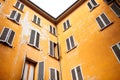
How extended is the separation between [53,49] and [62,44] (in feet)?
3.55

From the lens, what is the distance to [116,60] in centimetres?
819

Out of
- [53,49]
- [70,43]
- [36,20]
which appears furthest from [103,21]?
[36,20]

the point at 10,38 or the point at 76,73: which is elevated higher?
the point at 10,38

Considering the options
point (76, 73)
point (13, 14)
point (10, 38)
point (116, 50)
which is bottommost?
point (76, 73)

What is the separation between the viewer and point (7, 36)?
31.9 ft

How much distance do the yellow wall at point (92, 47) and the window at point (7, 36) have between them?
4339 mm

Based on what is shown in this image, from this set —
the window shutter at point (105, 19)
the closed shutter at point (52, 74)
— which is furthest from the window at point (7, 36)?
the window shutter at point (105, 19)

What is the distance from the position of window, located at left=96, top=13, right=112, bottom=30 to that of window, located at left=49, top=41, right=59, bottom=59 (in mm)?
4326

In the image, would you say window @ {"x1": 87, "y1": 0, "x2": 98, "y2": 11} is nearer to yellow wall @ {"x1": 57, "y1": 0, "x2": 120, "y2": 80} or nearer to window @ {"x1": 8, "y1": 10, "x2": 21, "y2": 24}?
yellow wall @ {"x1": 57, "y1": 0, "x2": 120, "y2": 80}

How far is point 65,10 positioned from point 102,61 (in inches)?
336

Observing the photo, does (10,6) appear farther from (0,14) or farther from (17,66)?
(17,66)

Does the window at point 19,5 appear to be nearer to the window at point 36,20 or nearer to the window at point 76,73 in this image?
the window at point 36,20

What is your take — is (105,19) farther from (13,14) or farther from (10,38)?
(13,14)

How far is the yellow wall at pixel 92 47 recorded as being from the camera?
8453mm
